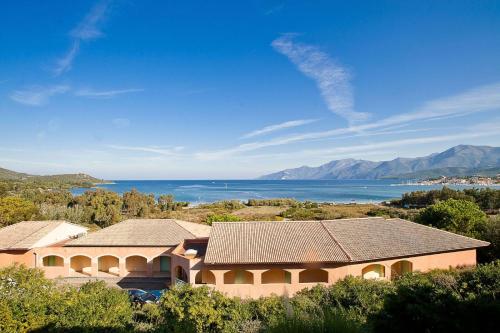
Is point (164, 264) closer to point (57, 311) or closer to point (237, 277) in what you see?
point (237, 277)

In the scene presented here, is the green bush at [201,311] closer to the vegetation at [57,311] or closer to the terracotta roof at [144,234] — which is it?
the vegetation at [57,311]

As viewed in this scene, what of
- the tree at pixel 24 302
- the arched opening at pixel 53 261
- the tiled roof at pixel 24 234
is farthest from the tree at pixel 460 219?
the tiled roof at pixel 24 234

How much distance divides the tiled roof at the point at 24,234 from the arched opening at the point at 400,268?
26781 millimetres

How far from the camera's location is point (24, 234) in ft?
93.6

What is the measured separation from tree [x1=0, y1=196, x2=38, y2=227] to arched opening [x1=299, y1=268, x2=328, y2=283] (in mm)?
A: 37487

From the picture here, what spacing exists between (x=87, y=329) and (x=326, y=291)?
11101 millimetres

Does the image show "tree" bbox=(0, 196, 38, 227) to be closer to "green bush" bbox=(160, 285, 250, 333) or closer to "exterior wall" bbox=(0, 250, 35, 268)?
"exterior wall" bbox=(0, 250, 35, 268)

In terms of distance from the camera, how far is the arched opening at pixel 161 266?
2719 centimetres

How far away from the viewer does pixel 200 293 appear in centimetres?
1333

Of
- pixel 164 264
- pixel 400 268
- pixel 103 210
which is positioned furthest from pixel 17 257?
pixel 103 210

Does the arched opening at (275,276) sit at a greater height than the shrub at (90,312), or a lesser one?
lesser

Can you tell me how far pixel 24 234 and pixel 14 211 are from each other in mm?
16795

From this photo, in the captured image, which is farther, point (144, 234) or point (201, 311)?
point (144, 234)

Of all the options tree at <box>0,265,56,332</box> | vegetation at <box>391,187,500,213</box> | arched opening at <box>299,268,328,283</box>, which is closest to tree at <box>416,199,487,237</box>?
arched opening at <box>299,268,328,283</box>
